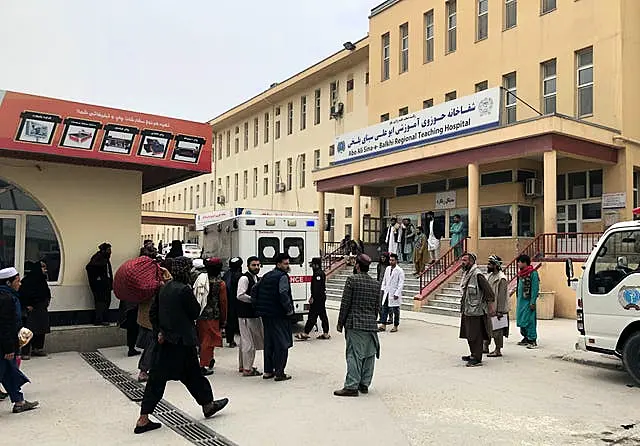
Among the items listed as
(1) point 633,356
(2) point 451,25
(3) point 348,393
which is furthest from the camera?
(2) point 451,25

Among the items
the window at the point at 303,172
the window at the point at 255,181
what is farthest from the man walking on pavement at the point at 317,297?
the window at the point at 255,181

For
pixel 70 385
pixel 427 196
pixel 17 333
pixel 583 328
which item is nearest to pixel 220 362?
pixel 70 385

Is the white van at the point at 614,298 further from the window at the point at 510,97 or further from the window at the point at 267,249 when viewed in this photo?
the window at the point at 510,97

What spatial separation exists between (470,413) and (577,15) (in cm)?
1754

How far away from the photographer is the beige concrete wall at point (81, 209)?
429 inches

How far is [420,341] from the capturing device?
11.7 m

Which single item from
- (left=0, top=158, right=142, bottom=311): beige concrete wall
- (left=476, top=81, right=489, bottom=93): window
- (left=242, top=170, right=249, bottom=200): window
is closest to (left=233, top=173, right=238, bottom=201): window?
(left=242, top=170, right=249, bottom=200): window

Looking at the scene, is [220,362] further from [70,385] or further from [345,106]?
[345,106]

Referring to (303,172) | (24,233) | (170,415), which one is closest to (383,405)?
(170,415)

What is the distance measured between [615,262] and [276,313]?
16.1ft

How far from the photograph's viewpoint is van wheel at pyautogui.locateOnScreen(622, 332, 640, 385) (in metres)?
7.85

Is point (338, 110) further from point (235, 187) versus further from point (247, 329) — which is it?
point (247, 329)

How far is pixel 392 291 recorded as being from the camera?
1284 centimetres

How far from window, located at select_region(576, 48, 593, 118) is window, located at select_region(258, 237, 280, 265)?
12.6 meters
